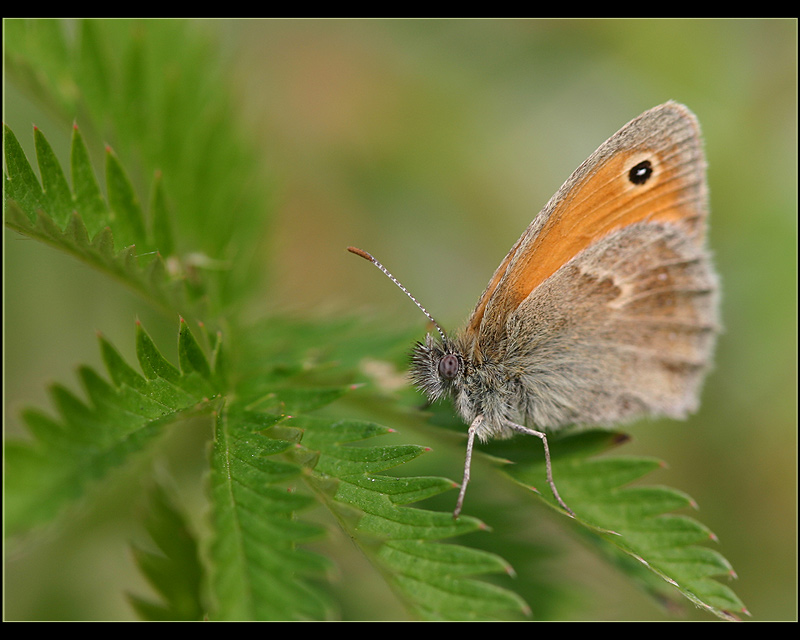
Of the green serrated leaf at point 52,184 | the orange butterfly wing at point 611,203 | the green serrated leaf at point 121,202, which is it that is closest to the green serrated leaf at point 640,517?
the orange butterfly wing at point 611,203

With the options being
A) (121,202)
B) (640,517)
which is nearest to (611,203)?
(640,517)

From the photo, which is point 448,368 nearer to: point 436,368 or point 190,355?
point 436,368

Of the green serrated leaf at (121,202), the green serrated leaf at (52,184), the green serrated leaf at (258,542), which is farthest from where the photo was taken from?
the green serrated leaf at (121,202)

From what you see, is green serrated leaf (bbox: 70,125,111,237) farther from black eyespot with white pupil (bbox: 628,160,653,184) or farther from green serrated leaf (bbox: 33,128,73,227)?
black eyespot with white pupil (bbox: 628,160,653,184)

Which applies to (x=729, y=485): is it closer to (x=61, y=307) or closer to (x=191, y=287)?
(x=191, y=287)

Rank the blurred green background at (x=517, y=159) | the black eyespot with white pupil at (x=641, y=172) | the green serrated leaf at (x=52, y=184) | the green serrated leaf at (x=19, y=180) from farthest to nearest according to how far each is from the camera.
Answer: the blurred green background at (x=517, y=159) < the black eyespot with white pupil at (x=641, y=172) < the green serrated leaf at (x=52, y=184) < the green serrated leaf at (x=19, y=180)

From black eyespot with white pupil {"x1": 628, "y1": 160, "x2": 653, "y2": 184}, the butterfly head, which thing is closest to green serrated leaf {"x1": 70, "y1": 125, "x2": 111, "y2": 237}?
the butterfly head

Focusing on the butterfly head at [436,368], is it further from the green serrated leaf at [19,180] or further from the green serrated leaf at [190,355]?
the green serrated leaf at [19,180]
